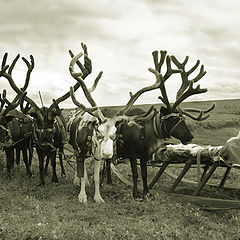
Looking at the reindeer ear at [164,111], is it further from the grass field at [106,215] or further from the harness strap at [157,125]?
the grass field at [106,215]

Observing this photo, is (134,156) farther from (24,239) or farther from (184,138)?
(24,239)

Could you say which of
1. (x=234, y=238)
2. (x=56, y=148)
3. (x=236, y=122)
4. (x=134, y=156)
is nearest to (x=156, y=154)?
(x=134, y=156)

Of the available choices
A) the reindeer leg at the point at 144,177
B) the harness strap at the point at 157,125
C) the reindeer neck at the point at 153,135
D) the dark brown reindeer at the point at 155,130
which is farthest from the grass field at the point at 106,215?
the harness strap at the point at 157,125

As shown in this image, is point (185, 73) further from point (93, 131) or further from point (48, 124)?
point (48, 124)

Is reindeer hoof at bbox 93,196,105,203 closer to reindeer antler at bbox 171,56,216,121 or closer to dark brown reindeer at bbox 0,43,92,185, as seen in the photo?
dark brown reindeer at bbox 0,43,92,185

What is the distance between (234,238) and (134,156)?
382 cm

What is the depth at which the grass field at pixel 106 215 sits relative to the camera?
24.2ft

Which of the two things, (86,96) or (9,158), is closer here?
(86,96)

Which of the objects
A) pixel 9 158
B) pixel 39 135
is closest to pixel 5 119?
pixel 9 158

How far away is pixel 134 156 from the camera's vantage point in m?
10.6

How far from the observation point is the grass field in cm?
736

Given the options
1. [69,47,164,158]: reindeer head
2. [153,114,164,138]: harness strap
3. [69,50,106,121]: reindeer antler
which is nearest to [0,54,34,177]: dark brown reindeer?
[69,50,106,121]: reindeer antler

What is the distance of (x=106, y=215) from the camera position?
8781 millimetres

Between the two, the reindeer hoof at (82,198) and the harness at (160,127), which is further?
the harness at (160,127)
